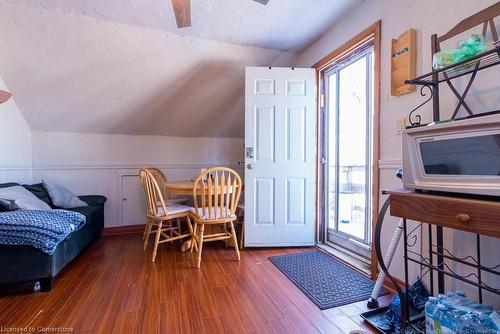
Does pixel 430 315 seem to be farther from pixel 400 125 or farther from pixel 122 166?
pixel 122 166

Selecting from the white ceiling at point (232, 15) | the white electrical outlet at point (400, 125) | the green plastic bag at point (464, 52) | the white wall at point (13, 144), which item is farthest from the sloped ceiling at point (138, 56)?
the green plastic bag at point (464, 52)

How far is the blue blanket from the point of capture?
1598 millimetres

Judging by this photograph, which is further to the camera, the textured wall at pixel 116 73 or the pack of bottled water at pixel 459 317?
the textured wall at pixel 116 73

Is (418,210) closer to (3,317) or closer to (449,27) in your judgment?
(449,27)

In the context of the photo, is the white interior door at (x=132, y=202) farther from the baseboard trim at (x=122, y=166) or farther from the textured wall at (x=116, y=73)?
the textured wall at (x=116, y=73)

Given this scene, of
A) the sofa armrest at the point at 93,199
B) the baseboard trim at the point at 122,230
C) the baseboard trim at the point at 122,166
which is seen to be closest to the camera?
the sofa armrest at the point at 93,199

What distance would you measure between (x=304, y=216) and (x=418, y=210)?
1613mm

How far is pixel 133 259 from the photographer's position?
93.1 inches

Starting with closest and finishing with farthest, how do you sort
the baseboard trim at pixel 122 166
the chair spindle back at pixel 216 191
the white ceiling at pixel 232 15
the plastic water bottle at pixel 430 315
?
the plastic water bottle at pixel 430 315 < the white ceiling at pixel 232 15 < the chair spindle back at pixel 216 191 < the baseboard trim at pixel 122 166

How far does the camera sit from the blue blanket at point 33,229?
5.24ft

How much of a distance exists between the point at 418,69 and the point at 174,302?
7.37 ft

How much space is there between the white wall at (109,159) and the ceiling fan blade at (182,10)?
6.84ft

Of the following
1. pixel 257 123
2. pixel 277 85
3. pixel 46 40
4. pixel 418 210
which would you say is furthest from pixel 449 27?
pixel 46 40

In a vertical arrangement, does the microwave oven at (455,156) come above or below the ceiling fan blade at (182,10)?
below
